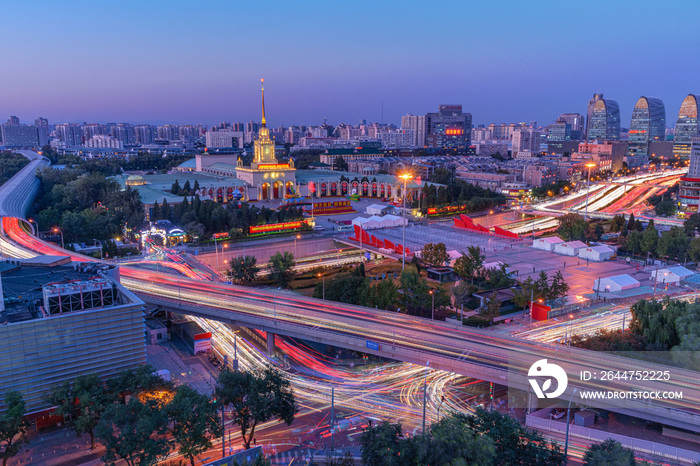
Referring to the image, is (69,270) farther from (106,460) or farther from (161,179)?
(161,179)

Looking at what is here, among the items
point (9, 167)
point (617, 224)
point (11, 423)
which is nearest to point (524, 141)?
point (617, 224)

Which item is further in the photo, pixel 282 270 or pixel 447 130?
pixel 447 130

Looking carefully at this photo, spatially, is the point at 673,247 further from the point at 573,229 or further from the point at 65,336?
the point at 65,336

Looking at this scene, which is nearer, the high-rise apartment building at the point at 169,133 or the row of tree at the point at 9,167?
the row of tree at the point at 9,167

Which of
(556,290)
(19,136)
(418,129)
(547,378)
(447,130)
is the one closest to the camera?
(547,378)

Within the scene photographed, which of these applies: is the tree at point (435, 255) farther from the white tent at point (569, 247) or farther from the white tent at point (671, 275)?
the white tent at point (671, 275)

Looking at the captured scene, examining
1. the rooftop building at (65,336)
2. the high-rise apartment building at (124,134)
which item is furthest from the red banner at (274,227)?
the high-rise apartment building at (124,134)

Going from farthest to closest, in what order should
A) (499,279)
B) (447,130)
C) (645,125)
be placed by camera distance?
(447,130)
(645,125)
(499,279)
